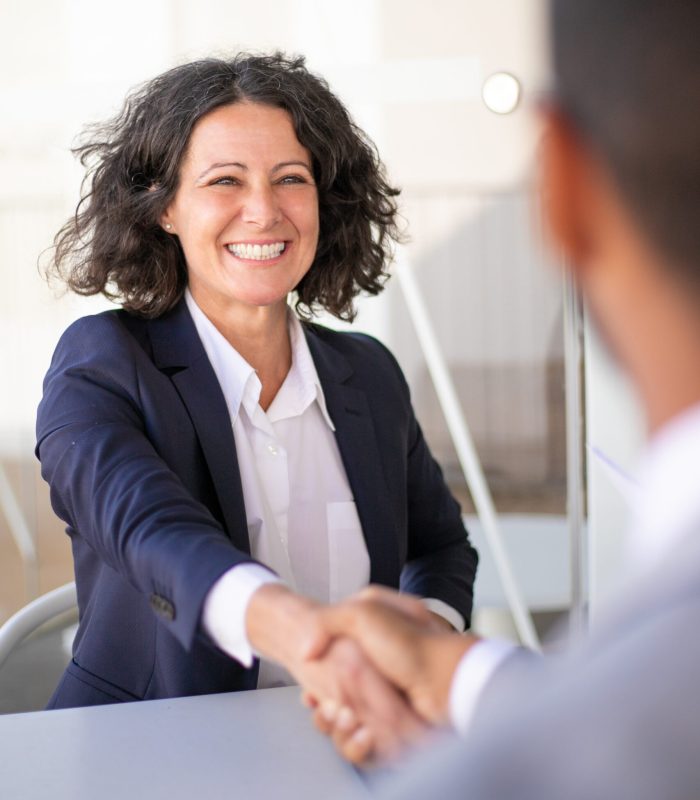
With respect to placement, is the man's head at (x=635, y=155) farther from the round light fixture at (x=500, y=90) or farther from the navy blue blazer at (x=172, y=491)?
the round light fixture at (x=500, y=90)

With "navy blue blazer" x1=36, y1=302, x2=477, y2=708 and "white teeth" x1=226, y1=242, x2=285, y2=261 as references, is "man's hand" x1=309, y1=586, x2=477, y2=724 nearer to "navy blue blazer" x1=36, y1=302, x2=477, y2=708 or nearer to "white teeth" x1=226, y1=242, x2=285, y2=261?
"navy blue blazer" x1=36, y1=302, x2=477, y2=708

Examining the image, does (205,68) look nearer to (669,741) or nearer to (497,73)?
(497,73)

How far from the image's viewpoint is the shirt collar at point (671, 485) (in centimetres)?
50

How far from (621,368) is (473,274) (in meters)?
5.34

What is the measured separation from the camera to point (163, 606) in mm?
1188

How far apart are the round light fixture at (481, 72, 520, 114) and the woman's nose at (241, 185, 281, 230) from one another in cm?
40

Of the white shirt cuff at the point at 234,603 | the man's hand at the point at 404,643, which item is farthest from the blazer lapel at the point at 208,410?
the man's hand at the point at 404,643

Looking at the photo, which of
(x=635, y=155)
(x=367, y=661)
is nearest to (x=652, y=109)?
(x=635, y=155)

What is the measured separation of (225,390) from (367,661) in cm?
67

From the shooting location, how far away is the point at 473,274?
582cm

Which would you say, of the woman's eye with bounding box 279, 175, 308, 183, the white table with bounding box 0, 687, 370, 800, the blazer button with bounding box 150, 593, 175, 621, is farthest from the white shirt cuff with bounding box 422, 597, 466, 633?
the woman's eye with bounding box 279, 175, 308, 183

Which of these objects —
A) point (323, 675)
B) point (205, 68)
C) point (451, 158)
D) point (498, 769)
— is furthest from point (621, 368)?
point (451, 158)

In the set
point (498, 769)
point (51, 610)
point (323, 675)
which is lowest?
point (51, 610)

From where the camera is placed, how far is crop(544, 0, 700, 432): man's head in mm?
489
